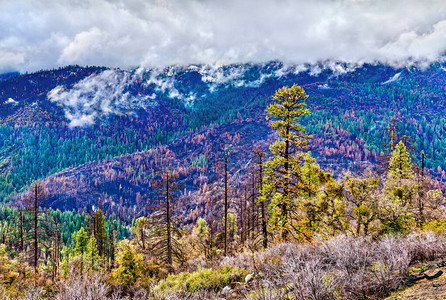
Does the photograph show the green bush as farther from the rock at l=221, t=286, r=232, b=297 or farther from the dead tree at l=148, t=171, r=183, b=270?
the dead tree at l=148, t=171, r=183, b=270

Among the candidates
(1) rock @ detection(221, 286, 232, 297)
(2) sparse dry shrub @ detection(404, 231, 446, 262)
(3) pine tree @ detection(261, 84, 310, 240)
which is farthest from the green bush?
(3) pine tree @ detection(261, 84, 310, 240)

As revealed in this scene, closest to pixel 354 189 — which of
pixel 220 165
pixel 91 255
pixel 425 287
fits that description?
pixel 425 287

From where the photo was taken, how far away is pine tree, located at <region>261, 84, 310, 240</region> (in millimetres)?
16250

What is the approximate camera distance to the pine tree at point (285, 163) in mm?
16250

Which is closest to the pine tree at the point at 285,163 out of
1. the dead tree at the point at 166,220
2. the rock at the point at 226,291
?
the rock at the point at 226,291

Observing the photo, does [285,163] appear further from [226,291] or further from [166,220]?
[166,220]

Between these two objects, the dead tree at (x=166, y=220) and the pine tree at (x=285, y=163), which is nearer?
the pine tree at (x=285, y=163)

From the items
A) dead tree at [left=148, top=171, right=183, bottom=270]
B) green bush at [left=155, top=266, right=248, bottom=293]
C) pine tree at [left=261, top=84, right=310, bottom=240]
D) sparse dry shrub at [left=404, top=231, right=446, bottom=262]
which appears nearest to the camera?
sparse dry shrub at [left=404, top=231, right=446, bottom=262]

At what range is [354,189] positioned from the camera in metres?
12.9

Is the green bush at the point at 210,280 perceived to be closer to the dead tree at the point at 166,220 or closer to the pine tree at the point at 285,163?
the pine tree at the point at 285,163

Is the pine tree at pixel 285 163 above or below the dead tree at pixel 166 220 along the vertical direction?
above

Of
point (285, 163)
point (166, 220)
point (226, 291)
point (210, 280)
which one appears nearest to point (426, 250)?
point (226, 291)

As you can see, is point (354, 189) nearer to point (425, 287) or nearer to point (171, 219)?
point (425, 287)

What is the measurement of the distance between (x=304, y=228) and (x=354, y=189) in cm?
436
